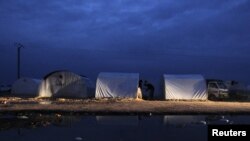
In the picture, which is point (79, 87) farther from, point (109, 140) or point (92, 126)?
point (109, 140)

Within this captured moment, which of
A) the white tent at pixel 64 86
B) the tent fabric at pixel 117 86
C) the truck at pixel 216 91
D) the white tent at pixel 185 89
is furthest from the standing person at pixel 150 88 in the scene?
the white tent at pixel 64 86

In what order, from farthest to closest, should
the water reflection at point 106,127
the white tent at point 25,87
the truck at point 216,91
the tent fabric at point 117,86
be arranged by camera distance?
the white tent at point 25,87 → the truck at point 216,91 → the tent fabric at point 117,86 → the water reflection at point 106,127

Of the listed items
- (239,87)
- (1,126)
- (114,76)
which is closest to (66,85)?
(114,76)

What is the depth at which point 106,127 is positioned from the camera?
18.2 metres

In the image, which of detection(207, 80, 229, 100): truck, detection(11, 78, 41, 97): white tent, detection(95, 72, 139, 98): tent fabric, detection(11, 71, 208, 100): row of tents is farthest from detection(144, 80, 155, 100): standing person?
detection(11, 78, 41, 97): white tent

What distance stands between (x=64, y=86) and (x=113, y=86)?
17.0 feet

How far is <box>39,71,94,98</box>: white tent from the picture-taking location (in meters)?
42.3

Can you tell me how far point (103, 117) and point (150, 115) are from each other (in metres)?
2.51

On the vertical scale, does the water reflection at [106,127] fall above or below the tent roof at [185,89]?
below

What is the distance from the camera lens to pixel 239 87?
46.9 metres

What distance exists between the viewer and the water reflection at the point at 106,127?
51.2 feet

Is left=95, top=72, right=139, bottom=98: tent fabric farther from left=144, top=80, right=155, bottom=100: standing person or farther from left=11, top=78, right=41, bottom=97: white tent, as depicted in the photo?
left=11, top=78, right=41, bottom=97: white tent

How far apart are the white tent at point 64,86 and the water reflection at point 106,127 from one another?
19197 millimetres

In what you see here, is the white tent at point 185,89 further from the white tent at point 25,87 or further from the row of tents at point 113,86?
the white tent at point 25,87
